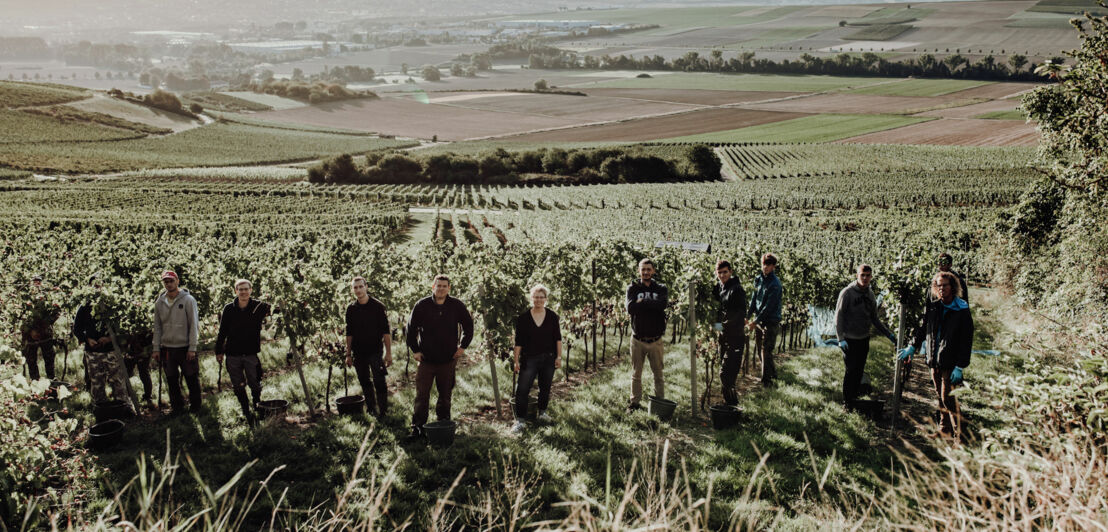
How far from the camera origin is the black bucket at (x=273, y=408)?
29.7 ft

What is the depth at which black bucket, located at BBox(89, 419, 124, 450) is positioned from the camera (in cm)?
786

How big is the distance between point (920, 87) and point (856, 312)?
11821 centimetres

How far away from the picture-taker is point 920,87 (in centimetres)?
10731

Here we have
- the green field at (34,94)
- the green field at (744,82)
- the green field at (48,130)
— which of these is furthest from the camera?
the green field at (744,82)

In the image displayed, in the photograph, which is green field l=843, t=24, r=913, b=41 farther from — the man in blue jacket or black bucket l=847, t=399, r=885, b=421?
black bucket l=847, t=399, r=885, b=421

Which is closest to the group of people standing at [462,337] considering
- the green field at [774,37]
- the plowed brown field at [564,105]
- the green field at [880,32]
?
the plowed brown field at [564,105]

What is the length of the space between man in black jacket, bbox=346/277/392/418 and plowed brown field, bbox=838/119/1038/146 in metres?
75.0

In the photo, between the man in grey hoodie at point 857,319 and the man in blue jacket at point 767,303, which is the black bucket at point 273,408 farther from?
the man in grey hoodie at point 857,319

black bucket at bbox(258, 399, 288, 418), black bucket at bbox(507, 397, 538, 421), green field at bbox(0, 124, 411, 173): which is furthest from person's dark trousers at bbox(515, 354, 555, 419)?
green field at bbox(0, 124, 411, 173)

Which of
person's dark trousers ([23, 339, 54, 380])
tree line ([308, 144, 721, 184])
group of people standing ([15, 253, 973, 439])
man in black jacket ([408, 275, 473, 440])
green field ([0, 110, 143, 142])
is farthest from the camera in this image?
green field ([0, 110, 143, 142])

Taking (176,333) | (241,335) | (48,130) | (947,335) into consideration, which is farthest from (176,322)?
(48,130)

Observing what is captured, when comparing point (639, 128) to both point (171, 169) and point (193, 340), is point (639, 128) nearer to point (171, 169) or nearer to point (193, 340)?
point (171, 169)

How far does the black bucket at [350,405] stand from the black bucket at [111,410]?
2991 millimetres

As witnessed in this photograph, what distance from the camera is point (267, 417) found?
912 centimetres
